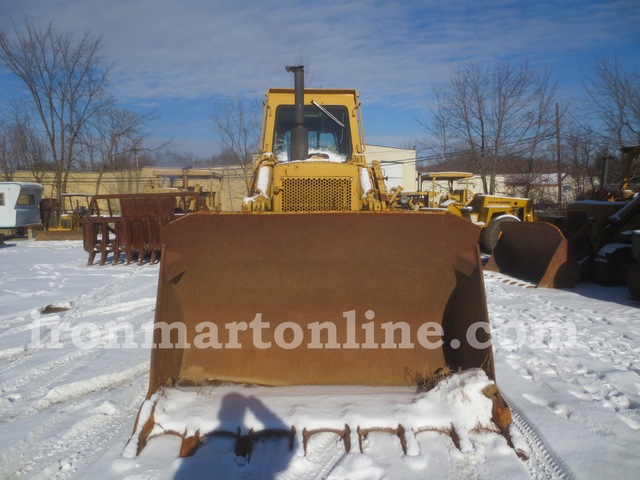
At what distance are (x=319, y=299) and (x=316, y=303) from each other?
0.14ft

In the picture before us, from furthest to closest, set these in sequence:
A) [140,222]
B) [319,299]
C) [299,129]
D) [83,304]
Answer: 1. [140,222]
2. [83,304]
3. [299,129]
4. [319,299]

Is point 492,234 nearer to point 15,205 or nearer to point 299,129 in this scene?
point 299,129

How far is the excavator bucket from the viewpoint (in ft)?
9.71

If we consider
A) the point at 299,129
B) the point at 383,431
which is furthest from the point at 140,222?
the point at 383,431

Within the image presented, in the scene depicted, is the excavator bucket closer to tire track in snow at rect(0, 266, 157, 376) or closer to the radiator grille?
the radiator grille

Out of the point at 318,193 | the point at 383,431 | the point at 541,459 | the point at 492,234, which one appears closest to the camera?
the point at 541,459

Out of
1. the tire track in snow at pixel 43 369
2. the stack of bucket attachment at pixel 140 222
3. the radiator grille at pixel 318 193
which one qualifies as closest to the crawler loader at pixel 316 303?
the radiator grille at pixel 318 193

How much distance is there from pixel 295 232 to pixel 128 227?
946 cm

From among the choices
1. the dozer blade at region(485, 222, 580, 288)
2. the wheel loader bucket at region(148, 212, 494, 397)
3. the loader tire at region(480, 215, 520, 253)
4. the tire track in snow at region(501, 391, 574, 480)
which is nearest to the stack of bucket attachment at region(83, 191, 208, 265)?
the dozer blade at region(485, 222, 580, 288)

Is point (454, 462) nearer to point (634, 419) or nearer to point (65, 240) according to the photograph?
point (634, 419)

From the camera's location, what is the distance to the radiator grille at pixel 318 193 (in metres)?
4.10

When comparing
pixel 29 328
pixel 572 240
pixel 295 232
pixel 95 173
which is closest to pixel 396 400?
pixel 295 232

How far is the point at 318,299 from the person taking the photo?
332 centimetres

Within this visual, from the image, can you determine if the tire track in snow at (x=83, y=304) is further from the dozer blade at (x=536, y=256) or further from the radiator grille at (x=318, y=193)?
the dozer blade at (x=536, y=256)
